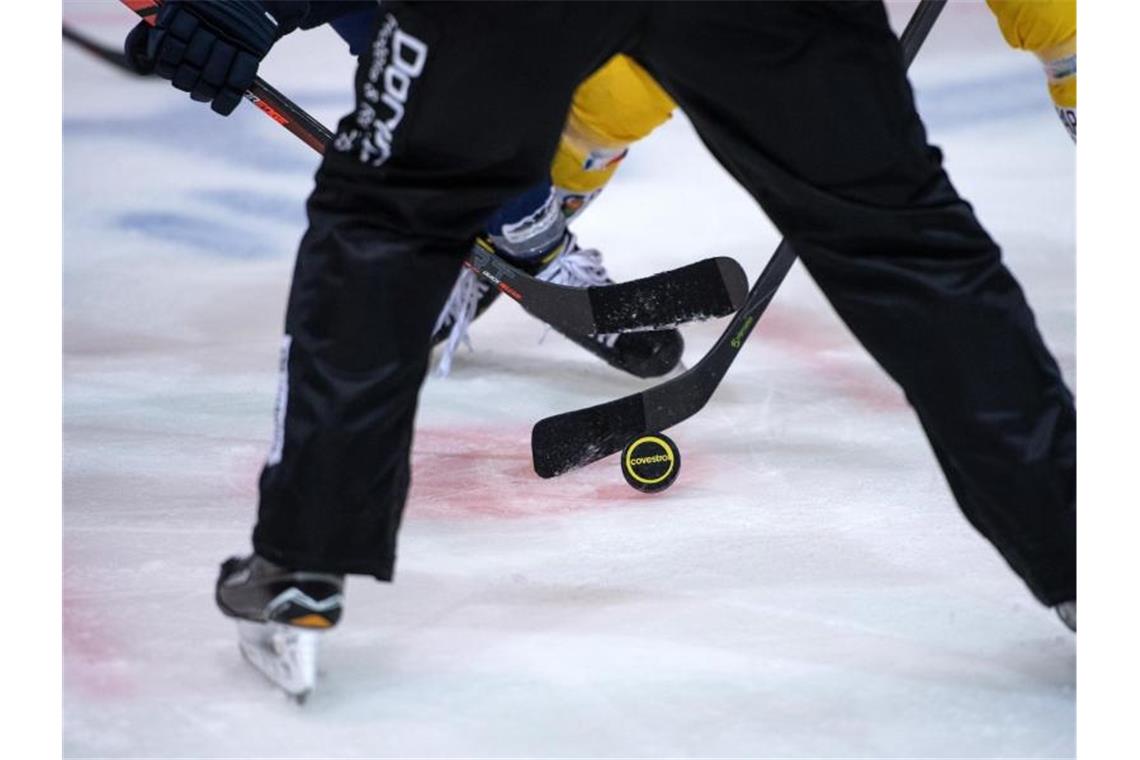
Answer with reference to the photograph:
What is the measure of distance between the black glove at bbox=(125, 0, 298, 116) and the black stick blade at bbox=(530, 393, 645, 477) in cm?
48

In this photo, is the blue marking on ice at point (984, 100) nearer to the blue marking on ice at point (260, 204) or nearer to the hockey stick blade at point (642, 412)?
the blue marking on ice at point (260, 204)

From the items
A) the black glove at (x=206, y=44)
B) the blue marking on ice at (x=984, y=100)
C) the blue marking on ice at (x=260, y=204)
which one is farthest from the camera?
the blue marking on ice at (x=984, y=100)

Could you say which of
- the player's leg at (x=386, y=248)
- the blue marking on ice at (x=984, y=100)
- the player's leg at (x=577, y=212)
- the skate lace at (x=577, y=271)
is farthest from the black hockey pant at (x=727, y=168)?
the blue marking on ice at (x=984, y=100)

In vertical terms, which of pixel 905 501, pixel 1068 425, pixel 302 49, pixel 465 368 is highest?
pixel 1068 425

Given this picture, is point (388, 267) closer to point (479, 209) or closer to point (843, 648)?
point (479, 209)

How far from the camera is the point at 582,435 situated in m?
1.80

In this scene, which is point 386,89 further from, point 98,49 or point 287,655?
point 98,49

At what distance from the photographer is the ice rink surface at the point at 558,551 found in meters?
1.26

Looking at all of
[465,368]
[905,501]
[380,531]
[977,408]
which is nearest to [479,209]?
[380,531]

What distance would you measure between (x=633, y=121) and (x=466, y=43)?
880mm

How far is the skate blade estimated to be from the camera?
1272 mm

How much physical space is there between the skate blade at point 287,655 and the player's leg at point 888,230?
48 cm

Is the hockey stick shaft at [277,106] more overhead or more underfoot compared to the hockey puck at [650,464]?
more overhead

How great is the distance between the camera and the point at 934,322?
4.06 ft
